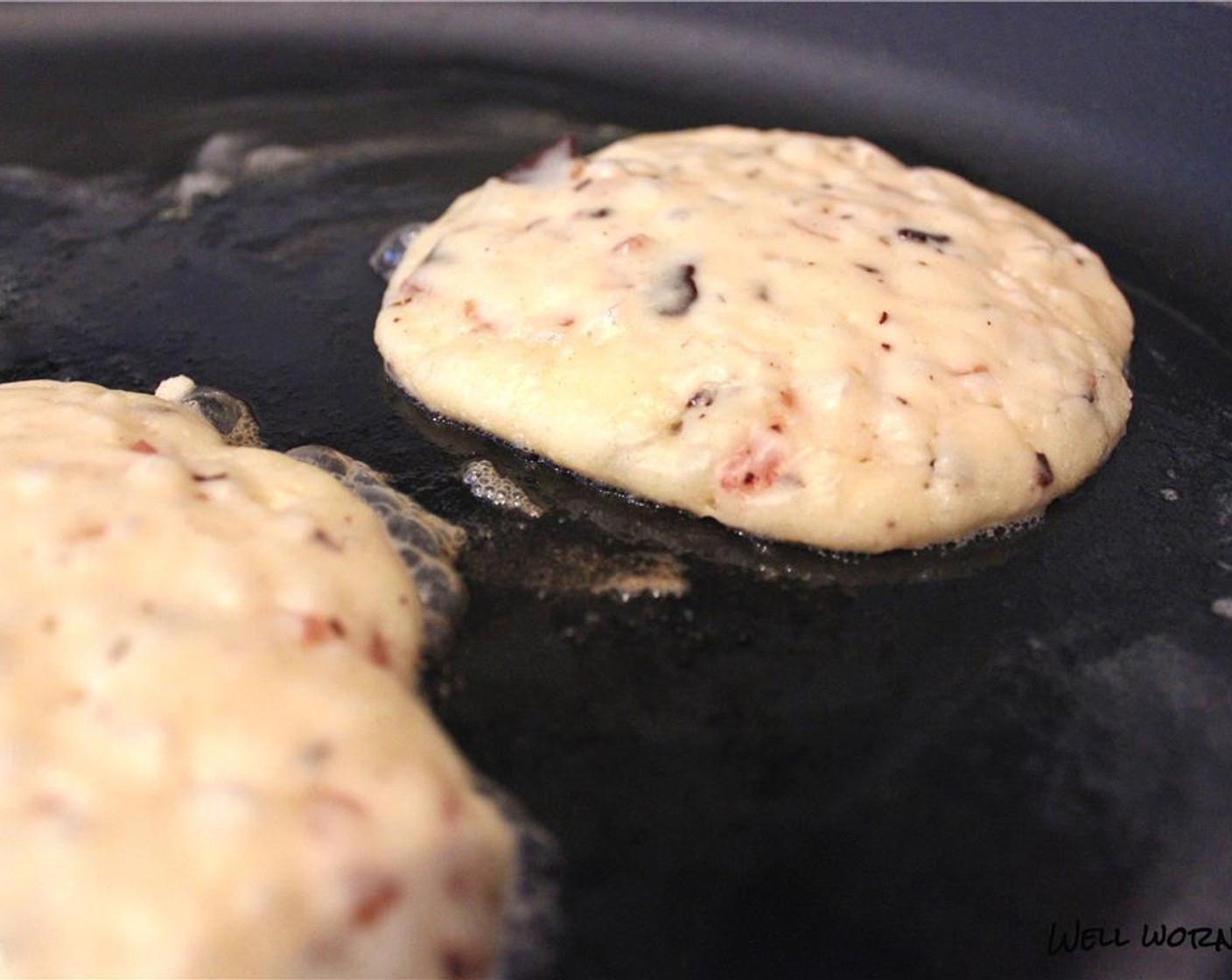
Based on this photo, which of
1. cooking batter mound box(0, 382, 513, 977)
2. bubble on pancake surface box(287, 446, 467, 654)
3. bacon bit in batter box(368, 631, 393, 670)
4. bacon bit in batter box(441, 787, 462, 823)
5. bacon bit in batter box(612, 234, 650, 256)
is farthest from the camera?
bacon bit in batter box(612, 234, 650, 256)

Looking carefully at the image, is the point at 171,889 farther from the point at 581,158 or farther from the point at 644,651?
the point at 581,158

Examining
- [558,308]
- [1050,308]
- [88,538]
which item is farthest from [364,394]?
[1050,308]

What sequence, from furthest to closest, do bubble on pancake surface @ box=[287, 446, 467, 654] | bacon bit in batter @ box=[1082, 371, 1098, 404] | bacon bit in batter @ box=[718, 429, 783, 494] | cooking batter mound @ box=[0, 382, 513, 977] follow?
bacon bit in batter @ box=[1082, 371, 1098, 404] < bacon bit in batter @ box=[718, 429, 783, 494] < bubble on pancake surface @ box=[287, 446, 467, 654] < cooking batter mound @ box=[0, 382, 513, 977]

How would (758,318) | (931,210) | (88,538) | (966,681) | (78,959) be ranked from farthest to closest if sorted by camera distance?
(931,210), (758,318), (966,681), (88,538), (78,959)

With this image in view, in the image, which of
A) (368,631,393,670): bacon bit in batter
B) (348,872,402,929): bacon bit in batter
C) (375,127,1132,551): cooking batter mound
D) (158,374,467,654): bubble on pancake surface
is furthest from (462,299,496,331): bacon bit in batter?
(348,872,402,929): bacon bit in batter

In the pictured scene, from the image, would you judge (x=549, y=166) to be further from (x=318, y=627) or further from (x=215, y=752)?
(x=215, y=752)

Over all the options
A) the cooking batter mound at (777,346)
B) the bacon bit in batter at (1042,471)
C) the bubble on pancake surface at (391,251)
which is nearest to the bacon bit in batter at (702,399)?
the cooking batter mound at (777,346)

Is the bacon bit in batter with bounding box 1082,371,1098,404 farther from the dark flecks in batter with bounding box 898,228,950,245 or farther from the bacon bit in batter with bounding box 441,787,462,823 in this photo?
the bacon bit in batter with bounding box 441,787,462,823

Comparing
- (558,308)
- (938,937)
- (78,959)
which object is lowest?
(938,937)

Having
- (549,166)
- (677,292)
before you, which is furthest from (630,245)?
(549,166)
